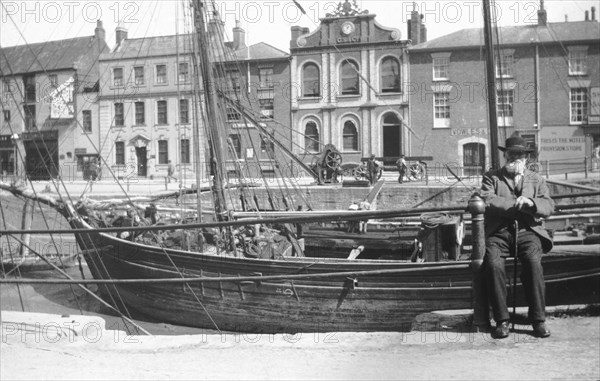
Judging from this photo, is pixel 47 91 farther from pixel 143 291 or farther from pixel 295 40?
pixel 143 291

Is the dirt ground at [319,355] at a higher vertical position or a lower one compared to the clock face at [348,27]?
lower

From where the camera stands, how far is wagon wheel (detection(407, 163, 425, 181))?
2073cm

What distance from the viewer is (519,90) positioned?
2411 cm

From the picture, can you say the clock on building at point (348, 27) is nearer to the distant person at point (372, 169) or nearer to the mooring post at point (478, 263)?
the distant person at point (372, 169)

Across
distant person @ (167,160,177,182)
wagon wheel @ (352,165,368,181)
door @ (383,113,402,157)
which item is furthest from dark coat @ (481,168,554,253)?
distant person @ (167,160,177,182)

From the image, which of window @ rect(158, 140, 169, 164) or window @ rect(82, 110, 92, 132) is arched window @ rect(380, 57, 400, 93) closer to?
window @ rect(158, 140, 169, 164)

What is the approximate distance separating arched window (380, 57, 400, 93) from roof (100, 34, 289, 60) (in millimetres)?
4206

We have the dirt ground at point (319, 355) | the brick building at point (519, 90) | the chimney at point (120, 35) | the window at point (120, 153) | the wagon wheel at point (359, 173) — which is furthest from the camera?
the chimney at point (120, 35)

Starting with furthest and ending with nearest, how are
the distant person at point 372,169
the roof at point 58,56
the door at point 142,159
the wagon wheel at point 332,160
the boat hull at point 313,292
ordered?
the roof at point 58,56 < the door at point 142,159 < the wagon wheel at point 332,160 < the distant person at point 372,169 < the boat hull at point 313,292

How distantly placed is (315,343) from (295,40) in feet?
71.9

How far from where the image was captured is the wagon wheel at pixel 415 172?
20734mm

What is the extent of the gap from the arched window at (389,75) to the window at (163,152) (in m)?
12.1

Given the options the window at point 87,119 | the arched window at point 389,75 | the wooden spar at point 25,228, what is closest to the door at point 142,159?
the window at point 87,119

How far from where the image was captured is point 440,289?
30.7 ft
